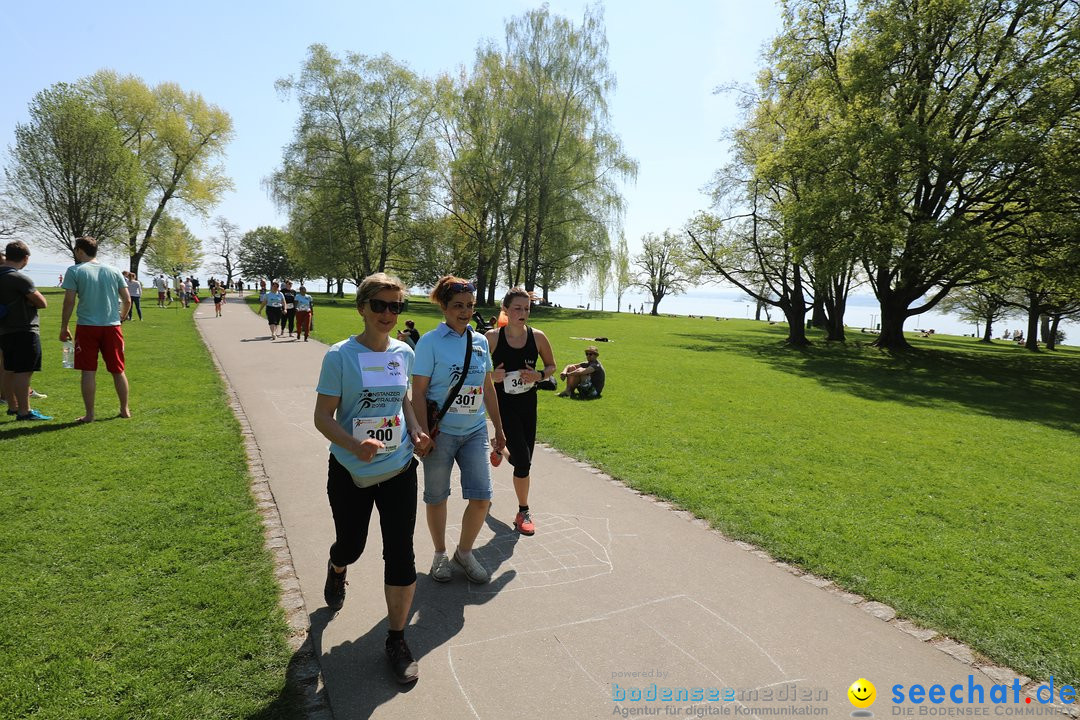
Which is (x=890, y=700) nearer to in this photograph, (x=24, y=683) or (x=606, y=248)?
(x=24, y=683)

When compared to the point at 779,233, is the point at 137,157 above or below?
above

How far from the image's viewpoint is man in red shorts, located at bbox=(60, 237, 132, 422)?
6539mm

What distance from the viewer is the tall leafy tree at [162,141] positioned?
35906mm

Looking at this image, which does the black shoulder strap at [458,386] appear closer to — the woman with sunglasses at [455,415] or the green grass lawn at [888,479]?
the woman with sunglasses at [455,415]

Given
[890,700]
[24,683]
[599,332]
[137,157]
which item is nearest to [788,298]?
[599,332]

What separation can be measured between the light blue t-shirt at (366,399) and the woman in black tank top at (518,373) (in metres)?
1.56

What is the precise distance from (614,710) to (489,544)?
1.89 meters

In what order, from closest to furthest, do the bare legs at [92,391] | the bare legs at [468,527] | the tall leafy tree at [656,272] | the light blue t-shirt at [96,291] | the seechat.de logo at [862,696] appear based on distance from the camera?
the seechat.de logo at [862,696]
the bare legs at [468,527]
the light blue t-shirt at [96,291]
the bare legs at [92,391]
the tall leafy tree at [656,272]

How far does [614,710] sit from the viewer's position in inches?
103

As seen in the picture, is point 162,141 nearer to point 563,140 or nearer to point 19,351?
point 563,140

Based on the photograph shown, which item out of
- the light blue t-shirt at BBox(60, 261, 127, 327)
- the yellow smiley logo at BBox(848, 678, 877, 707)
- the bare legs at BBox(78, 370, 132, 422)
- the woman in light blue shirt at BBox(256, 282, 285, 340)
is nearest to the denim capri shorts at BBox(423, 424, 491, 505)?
the yellow smiley logo at BBox(848, 678, 877, 707)

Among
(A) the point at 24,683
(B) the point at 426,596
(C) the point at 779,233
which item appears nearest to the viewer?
(A) the point at 24,683

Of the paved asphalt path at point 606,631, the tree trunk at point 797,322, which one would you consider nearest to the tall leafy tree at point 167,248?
the tree trunk at point 797,322

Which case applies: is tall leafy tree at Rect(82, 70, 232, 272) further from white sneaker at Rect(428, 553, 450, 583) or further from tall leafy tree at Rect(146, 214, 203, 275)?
white sneaker at Rect(428, 553, 450, 583)
